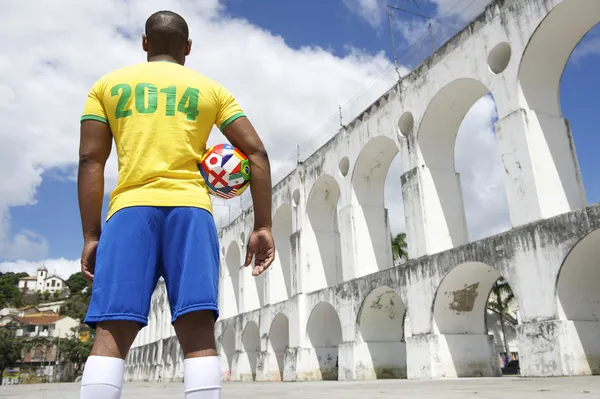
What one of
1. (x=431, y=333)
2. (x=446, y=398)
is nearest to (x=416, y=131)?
(x=431, y=333)

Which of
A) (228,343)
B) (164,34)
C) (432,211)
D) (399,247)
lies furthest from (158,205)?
(399,247)

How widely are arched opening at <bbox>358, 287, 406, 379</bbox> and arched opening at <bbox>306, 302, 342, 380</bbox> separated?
2888 millimetres

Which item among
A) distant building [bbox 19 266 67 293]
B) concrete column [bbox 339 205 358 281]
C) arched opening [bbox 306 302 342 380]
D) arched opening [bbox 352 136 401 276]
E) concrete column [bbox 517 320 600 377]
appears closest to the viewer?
concrete column [bbox 517 320 600 377]

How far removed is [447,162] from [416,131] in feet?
4.82

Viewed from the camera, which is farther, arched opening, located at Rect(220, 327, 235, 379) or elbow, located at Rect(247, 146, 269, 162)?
arched opening, located at Rect(220, 327, 235, 379)

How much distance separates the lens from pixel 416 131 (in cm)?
1598

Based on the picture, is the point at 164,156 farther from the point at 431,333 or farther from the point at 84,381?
the point at 431,333

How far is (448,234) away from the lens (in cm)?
1564

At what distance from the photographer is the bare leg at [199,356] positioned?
81.4 inches

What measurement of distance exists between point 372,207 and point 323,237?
11.9 feet

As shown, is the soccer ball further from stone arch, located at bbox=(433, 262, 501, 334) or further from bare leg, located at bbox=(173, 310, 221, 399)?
stone arch, located at bbox=(433, 262, 501, 334)

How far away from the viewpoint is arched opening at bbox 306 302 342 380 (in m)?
20.1

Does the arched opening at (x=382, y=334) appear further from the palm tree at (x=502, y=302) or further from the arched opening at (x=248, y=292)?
the palm tree at (x=502, y=302)

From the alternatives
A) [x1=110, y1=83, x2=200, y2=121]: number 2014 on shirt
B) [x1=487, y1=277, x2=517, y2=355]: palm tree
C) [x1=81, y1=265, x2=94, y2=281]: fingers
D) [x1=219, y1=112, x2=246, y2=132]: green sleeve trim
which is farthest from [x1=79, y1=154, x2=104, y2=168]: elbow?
[x1=487, y1=277, x2=517, y2=355]: palm tree
